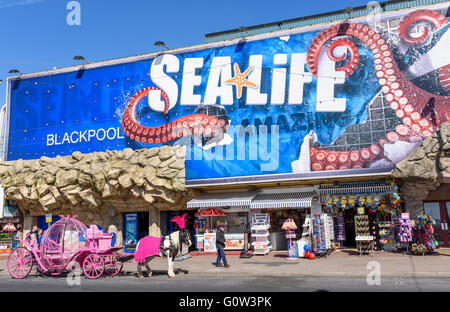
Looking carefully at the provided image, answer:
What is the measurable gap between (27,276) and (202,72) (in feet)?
46.8

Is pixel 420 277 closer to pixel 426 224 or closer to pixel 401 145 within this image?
pixel 426 224

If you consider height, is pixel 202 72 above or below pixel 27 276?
above

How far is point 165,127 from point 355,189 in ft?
37.1

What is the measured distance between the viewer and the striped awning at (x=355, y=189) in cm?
2047

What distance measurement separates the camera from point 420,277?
1280 centimetres

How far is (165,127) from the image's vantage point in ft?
80.4

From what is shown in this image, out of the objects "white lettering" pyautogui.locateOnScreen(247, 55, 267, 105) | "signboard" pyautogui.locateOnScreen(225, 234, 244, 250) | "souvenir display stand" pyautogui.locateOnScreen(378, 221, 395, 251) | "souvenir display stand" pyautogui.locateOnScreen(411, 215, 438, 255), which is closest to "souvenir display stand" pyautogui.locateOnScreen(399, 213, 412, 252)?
"souvenir display stand" pyautogui.locateOnScreen(411, 215, 438, 255)

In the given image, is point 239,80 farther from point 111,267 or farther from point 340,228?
point 111,267

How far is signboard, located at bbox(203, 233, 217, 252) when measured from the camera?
22797 millimetres

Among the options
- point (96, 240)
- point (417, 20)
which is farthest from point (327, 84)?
point (96, 240)

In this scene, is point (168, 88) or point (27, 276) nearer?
point (27, 276)

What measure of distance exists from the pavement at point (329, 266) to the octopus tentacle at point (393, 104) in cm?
462
